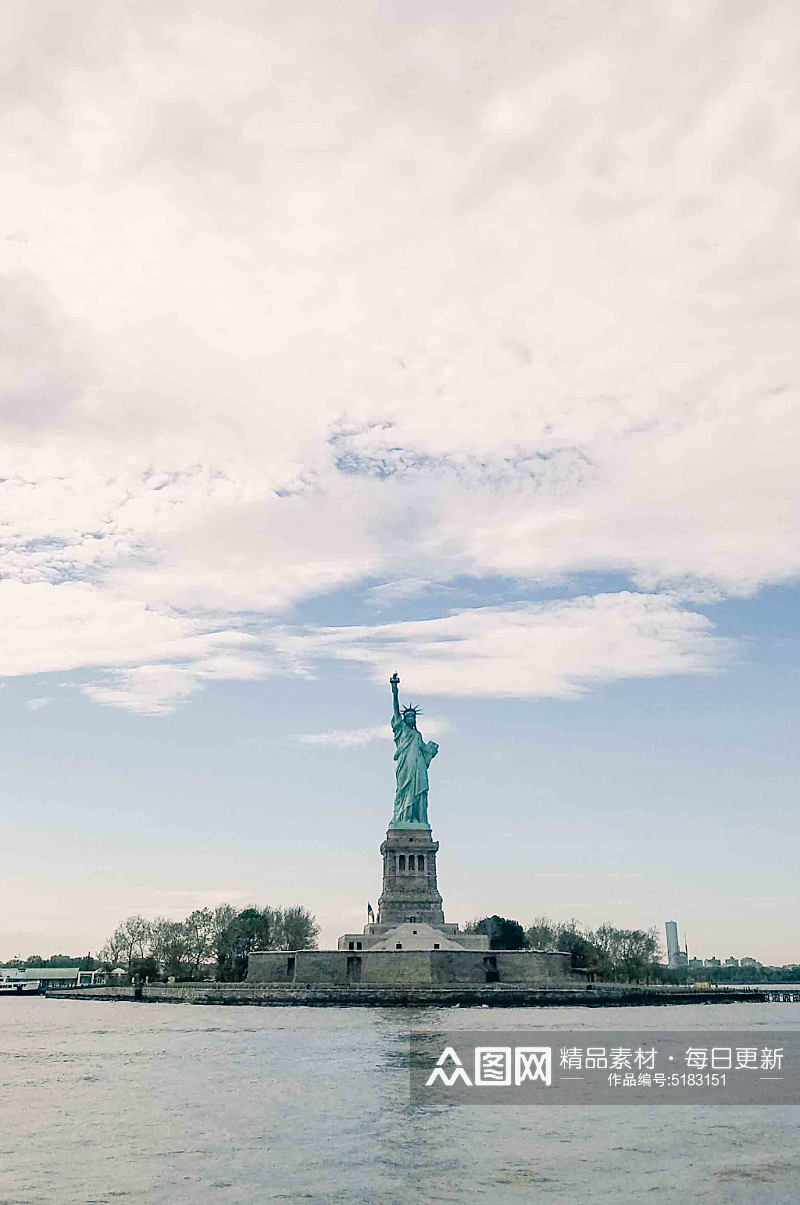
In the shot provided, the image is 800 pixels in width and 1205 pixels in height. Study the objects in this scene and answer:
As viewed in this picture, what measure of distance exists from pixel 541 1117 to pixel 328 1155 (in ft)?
22.0

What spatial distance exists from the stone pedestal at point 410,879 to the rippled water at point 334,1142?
5289 centimetres

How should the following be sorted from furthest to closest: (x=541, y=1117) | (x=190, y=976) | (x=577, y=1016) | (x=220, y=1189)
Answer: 1. (x=190, y=976)
2. (x=577, y=1016)
3. (x=541, y=1117)
4. (x=220, y=1189)

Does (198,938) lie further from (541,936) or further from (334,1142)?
(334,1142)

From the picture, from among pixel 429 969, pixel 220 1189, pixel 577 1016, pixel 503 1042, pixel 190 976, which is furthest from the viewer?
pixel 190 976

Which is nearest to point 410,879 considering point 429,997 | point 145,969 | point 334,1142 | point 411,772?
point 411,772

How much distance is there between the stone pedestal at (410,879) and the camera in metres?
96.1

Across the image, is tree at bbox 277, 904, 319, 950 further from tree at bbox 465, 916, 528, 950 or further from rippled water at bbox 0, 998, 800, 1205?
rippled water at bbox 0, 998, 800, 1205

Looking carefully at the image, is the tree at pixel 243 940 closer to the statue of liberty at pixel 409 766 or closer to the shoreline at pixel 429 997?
the shoreline at pixel 429 997

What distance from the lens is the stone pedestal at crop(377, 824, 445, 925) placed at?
96125mm

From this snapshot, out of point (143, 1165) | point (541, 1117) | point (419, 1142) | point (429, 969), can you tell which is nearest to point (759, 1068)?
point (541, 1117)

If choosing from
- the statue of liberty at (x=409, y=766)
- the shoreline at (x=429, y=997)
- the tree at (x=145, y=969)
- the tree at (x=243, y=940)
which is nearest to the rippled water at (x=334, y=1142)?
the shoreline at (x=429, y=997)

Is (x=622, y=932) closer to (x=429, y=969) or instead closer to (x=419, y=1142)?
(x=429, y=969)

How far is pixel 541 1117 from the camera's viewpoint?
27.5m

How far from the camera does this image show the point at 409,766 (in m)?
105
